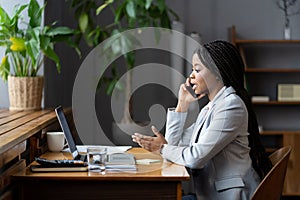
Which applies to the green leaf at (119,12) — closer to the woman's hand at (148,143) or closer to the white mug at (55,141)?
the white mug at (55,141)

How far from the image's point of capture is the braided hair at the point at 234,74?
8.61 feet

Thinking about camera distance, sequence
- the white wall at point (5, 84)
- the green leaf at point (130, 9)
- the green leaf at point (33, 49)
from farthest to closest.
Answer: the green leaf at point (130, 9)
the white wall at point (5, 84)
the green leaf at point (33, 49)

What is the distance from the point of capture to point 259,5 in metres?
5.40

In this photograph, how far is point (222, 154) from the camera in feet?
8.50

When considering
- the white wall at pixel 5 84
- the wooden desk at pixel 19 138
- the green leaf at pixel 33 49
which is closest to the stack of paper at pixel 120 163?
the wooden desk at pixel 19 138

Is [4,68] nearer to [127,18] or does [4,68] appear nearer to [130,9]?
[130,9]

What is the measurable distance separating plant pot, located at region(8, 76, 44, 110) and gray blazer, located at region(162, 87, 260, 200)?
4.46 feet

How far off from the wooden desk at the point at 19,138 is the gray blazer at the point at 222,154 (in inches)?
25.1

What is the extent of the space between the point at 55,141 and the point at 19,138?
2.10 ft

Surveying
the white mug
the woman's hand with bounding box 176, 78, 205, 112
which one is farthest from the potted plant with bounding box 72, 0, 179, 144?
the white mug

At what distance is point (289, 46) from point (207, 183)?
10.2 feet

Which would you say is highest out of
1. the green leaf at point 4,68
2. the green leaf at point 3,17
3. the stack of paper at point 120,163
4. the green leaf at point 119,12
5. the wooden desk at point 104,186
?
the green leaf at point 119,12

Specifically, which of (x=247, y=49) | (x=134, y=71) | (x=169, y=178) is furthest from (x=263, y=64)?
(x=169, y=178)

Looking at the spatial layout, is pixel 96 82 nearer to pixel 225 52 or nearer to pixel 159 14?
pixel 159 14
